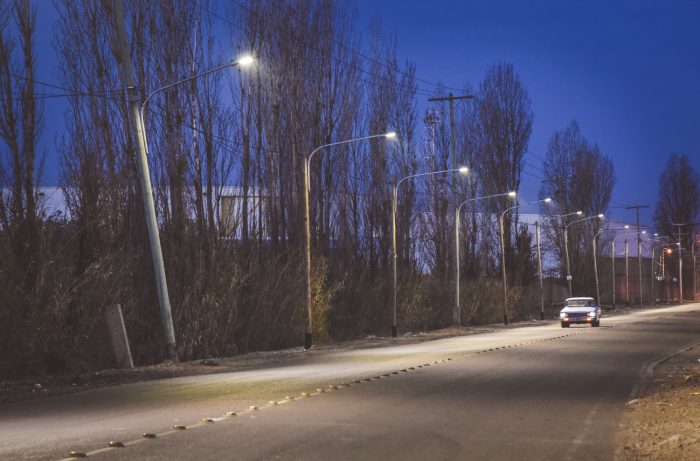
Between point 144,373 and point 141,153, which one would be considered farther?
point 141,153

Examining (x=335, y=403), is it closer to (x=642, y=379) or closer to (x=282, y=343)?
(x=642, y=379)

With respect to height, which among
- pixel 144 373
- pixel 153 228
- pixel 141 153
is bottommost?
pixel 144 373

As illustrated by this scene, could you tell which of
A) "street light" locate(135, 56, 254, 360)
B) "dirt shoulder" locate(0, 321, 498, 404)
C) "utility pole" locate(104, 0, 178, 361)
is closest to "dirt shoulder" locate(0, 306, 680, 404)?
"dirt shoulder" locate(0, 321, 498, 404)

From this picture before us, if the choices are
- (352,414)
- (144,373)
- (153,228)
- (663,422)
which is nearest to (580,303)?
(153,228)

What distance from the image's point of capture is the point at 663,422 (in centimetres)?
1469

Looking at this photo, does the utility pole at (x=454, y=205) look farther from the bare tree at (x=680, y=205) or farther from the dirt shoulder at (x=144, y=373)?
the bare tree at (x=680, y=205)

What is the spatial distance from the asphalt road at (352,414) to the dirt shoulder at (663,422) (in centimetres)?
28

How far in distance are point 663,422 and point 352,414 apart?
4.60m

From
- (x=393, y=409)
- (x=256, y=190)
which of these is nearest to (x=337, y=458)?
(x=393, y=409)

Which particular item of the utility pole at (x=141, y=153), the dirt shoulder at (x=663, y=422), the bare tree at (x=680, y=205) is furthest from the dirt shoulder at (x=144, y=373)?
the bare tree at (x=680, y=205)

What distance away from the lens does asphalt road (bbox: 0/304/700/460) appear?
11945 mm

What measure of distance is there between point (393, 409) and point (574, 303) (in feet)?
145

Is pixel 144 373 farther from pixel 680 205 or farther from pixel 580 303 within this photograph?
pixel 680 205

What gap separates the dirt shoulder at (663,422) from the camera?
1194 centimetres
